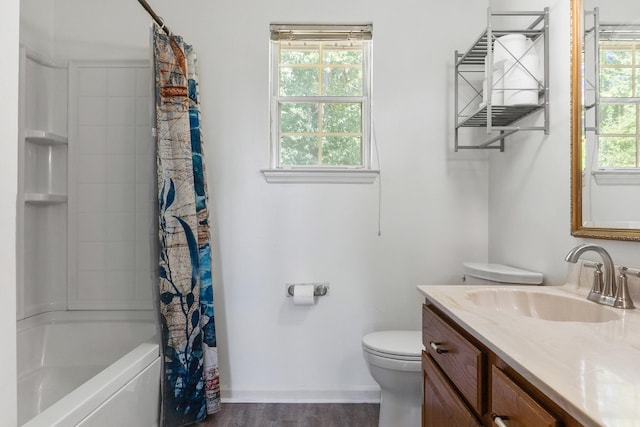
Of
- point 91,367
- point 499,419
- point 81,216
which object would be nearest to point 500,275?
point 499,419

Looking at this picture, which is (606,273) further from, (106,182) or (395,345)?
(106,182)

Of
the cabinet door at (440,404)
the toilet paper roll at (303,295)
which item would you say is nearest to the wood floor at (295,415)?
the toilet paper roll at (303,295)

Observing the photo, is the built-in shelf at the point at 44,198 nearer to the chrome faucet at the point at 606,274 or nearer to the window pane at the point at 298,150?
the window pane at the point at 298,150

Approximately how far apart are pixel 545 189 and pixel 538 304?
58 centimetres

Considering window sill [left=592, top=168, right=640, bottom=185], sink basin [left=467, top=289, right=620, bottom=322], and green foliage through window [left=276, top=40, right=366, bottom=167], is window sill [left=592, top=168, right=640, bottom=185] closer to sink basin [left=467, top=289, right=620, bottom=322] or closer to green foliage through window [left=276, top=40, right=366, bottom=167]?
sink basin [left=467, top=289, right=620, bottom=322]

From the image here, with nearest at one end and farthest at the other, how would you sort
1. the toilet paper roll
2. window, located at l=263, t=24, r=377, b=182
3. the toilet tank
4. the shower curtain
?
the toilet tank, the shower curtain, the toilet paper roll, window, located at l=263, t=24, r=377, b=182

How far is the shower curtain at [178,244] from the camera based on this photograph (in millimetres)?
1632

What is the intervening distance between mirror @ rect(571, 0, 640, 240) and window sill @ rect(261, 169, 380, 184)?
3.22 feet

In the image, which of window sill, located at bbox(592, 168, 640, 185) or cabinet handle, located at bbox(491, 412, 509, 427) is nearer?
cabinet handle, located at bbox(491, 412, 509, 427)

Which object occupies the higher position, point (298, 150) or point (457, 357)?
point (298, 150)

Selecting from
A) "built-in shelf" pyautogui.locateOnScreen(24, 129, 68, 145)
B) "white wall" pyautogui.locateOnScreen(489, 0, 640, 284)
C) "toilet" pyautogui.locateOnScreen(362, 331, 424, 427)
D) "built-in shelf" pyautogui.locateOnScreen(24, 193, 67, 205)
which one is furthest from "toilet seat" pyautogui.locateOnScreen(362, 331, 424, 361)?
"built-in shelf" pyautogui.locateOnScreen(24, 129, 68, 145)

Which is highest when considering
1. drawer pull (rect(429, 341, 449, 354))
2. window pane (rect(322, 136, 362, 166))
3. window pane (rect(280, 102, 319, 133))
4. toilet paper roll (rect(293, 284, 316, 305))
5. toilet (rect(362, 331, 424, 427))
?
window pane (rect(280, 102, 319, 133))

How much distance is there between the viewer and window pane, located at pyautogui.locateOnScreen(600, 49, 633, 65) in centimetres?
108

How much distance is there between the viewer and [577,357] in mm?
635
